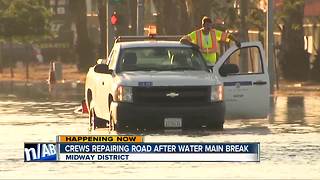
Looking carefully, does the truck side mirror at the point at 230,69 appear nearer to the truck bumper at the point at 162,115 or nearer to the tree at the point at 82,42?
the truck bumper at the point at 162,115

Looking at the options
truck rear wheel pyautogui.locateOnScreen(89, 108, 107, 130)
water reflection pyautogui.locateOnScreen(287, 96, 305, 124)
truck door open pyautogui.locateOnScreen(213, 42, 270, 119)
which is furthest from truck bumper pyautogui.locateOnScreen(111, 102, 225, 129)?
water reflection pyautogui.locateOnScreen(287, 96, 305, 124)

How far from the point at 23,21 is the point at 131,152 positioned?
4414cm

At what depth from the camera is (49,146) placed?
15.0 m

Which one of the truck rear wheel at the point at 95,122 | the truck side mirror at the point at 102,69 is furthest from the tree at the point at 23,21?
the truck side mirror at the point at 102,69

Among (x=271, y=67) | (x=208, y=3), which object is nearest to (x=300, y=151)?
(x=271, y=67)

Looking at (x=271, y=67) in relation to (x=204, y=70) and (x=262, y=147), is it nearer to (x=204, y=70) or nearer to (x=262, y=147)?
(x=204, y=70)

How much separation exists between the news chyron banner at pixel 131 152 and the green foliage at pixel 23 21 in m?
42.8

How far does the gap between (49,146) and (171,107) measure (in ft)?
15.8

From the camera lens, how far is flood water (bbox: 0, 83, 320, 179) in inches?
557

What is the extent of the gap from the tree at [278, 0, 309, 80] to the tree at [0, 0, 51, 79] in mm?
18539

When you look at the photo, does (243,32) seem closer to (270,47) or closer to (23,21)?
(270,47)

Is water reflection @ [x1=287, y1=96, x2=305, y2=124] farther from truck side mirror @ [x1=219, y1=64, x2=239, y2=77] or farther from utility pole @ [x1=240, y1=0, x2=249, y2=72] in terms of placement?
utility pole @ [x1=240, y1=0, x2=249, y2=72]

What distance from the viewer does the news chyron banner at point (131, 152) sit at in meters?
15.1

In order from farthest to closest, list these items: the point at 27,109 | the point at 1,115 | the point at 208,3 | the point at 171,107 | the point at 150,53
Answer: the point at 208,3
the point at 27,109
the point at 1,115
the point at 150,53
the point at 171,107
